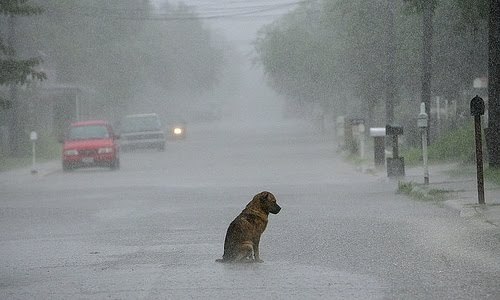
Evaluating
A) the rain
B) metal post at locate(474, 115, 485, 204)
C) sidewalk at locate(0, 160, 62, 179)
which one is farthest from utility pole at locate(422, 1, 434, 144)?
metal post at locate(474, 115, 485, 204)

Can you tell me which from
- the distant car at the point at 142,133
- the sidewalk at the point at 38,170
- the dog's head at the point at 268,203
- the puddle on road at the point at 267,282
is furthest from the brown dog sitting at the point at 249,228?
the distant car at the point at 142,133

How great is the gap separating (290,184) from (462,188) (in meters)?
6.56

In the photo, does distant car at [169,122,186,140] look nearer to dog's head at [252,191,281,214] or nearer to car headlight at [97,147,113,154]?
car headlight at [97,147,113,154]

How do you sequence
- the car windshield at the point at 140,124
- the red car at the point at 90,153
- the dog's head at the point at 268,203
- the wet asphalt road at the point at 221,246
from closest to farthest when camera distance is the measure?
1. the wet asphalt road at the point at 221,246
2. the dog's head at the point at 268,203
3. the red car at the point at 90,153
4. the car windshield at the point at 140,124

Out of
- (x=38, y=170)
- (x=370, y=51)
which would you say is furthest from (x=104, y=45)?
(x=38, y=170)

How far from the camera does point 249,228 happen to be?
11.9 m

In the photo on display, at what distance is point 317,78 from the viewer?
68.4 meters

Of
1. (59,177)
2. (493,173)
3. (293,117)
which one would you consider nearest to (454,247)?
A: (493,173)

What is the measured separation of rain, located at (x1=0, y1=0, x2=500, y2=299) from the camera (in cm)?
1176

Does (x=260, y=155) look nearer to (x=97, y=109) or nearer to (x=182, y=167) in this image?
(x=182, y=167)

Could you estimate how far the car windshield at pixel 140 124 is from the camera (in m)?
59.9

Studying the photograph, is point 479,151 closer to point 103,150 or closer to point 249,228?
point 249,228

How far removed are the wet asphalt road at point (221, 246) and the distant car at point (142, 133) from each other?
30.1 meters

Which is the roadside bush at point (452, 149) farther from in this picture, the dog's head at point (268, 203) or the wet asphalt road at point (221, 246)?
the dog's head at point (268, 203)
